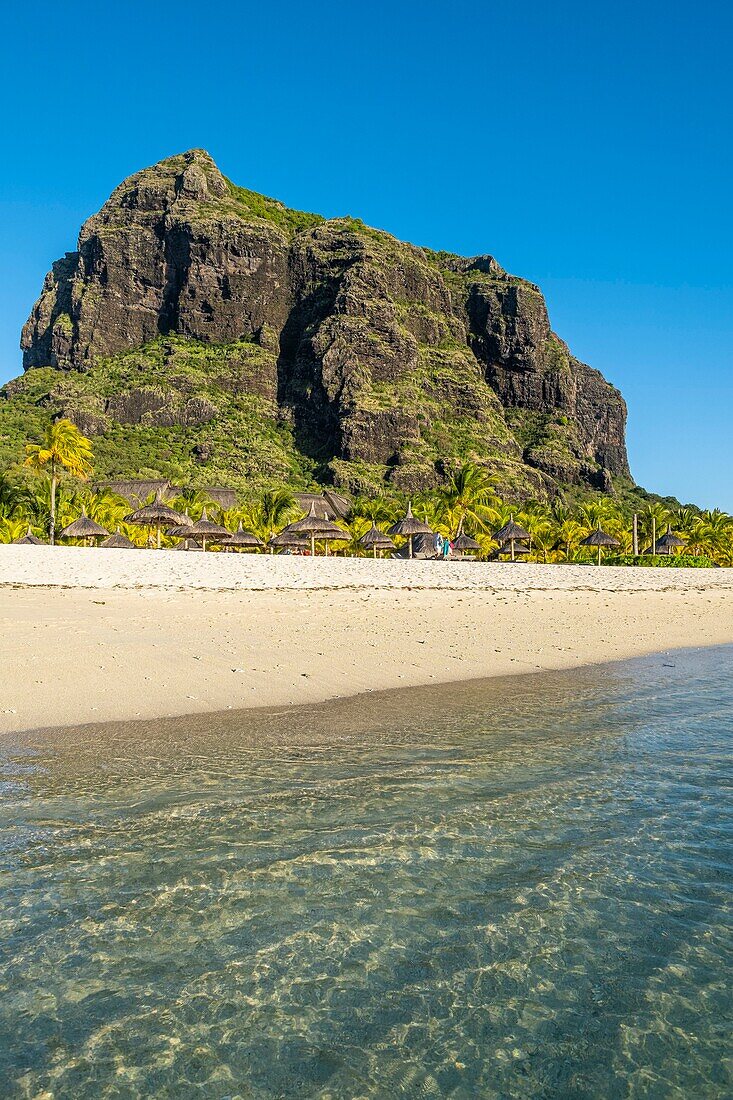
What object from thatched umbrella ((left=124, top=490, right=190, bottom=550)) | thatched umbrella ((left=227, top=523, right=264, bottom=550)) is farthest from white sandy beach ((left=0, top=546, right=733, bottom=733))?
thatched umbrella ((left=124, top=490, right=190, bottom=550))

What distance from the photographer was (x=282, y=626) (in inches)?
573

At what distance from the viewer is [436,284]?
502 ft

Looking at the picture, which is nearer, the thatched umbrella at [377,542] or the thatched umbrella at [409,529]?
the thatched umbrella at [377,542]

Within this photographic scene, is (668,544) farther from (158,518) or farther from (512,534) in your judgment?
(158,518)

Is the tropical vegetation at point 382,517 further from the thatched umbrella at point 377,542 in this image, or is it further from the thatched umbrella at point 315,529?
the thatched umbrella at point 315,529

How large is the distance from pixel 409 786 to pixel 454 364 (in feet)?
460

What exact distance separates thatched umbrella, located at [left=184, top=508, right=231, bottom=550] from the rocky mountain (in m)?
50.6

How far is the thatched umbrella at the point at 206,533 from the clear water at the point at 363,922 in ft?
142

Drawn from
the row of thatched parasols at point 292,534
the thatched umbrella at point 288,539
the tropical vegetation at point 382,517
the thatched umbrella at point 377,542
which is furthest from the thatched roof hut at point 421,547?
the thatched umbrella at point 288,539

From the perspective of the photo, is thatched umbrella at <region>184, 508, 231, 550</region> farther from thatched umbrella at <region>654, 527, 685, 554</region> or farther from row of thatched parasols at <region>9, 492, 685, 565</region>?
thatched umbrella at <region>654, 527, 685, 554</region>

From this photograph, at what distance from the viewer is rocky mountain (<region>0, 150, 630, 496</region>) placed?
11425 cm

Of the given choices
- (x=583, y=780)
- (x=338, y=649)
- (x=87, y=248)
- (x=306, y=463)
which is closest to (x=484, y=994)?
(x=583, y=780)

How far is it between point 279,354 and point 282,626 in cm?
13199

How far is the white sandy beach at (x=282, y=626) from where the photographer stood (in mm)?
9383
